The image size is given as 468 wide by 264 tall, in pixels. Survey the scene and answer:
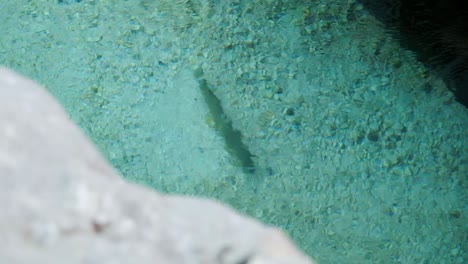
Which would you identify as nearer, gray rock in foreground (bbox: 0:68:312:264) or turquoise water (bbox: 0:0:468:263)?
gray rock in foreground (bbox: 0:68:312:264)

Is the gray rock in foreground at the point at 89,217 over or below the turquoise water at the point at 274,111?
over

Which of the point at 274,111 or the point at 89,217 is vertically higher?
the point at 89,217

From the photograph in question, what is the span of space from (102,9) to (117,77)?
1.31 feet

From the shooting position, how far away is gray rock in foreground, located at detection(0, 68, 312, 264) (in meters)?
0.70

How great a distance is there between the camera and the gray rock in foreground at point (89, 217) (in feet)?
2.29

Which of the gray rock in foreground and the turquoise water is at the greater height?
the gray rock in foreground

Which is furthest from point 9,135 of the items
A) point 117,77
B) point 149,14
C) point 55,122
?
point 149,14

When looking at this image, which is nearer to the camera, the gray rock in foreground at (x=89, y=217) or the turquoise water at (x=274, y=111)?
the gray rock in foreground at (x=89, y=217)

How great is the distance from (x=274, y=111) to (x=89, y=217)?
172 cm

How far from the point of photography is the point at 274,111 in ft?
7.91

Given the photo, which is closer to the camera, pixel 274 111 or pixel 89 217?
pixel 89 217

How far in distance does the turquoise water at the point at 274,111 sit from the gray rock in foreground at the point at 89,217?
141cm

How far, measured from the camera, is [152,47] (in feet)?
8.55

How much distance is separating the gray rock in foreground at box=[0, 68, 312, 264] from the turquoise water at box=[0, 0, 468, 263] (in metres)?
1.41
